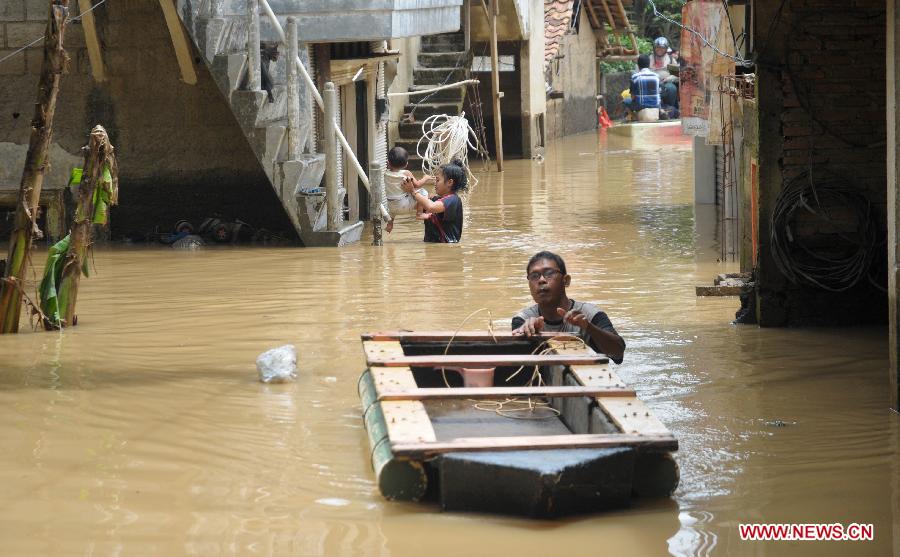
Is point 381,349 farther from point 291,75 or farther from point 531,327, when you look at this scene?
point 291,75

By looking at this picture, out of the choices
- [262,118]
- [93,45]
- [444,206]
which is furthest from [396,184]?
[93,45]

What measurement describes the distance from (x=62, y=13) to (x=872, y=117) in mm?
5612

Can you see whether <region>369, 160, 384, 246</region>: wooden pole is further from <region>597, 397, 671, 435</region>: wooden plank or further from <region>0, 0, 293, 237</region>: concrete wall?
<region>597, 397, 671, 435</region>: wooden plank

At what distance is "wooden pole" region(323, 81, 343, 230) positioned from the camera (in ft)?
43.2

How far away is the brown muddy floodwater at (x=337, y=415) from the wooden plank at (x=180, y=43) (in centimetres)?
209

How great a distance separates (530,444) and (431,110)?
1857cm

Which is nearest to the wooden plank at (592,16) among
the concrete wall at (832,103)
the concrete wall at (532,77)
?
the concrete wall at (532,77)

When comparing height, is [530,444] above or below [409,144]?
below

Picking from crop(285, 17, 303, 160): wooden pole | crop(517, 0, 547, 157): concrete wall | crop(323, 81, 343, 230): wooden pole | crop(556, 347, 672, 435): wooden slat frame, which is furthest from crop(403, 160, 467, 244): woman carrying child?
crop(517, 0, 547, 157): concrete wall

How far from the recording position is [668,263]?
38.9 ft

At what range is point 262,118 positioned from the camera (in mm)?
12914

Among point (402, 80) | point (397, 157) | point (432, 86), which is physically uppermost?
point (402, 80)

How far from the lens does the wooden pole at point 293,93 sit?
1273cm

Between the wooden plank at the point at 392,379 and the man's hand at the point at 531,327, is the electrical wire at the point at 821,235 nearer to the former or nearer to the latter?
the man's hand at the point at 531,327
